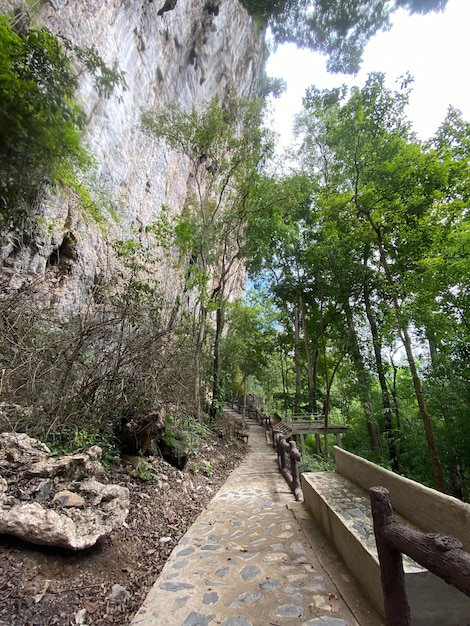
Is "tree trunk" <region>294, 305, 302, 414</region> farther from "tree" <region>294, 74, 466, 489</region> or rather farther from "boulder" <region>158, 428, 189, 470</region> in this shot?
"boulder" <region>158, 428, 189, 470</region>

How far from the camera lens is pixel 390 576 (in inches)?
68.0

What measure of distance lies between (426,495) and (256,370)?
60.6ft

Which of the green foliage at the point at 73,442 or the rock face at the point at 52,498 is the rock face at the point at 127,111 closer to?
the green foliage at the point at 73,442

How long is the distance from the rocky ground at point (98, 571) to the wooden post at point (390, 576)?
1796 millimetres

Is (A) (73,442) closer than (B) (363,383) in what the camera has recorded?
Yes

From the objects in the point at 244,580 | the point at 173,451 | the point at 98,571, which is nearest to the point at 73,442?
the point at 98,571

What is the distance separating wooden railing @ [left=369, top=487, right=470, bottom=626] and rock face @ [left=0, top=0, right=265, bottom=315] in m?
4.33

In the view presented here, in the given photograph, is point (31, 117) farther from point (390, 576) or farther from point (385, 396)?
point (385, 396)

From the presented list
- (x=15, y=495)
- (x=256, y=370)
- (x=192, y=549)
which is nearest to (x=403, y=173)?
(x=192, y=549)

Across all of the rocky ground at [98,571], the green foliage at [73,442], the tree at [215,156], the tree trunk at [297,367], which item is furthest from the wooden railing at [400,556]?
the tree trunk at [297,367]

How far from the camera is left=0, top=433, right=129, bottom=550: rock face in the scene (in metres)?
2.16

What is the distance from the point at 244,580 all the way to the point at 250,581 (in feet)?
0.19

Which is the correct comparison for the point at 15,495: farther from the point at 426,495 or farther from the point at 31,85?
the point at 31,85

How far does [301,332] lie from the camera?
1745 cm
